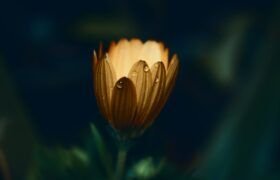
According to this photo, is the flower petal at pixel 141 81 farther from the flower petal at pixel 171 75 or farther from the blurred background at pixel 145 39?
the blurred background at pixel 145 39

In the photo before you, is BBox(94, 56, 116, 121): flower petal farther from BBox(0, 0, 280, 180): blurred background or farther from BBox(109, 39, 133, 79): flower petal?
BBox(0, 0, 280, 180): blurred background

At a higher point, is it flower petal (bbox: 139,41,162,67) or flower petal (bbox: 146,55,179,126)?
flower petal (bbox: 139,41,162,67)

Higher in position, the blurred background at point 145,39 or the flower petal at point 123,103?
the blurred background at point 145,39

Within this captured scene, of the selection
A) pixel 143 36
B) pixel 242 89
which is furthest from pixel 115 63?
pixel 143 36

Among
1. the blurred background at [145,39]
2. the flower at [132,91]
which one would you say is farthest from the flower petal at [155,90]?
the blurred background at [145,39]

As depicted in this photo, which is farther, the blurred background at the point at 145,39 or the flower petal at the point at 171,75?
the blurred background at the point at 145,39

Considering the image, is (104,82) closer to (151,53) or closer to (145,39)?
(151,53)

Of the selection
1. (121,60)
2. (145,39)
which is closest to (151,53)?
(121,60)

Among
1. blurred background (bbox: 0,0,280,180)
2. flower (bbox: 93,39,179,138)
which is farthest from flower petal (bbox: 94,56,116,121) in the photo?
blurred background (bbox: 0,0,280,180)
